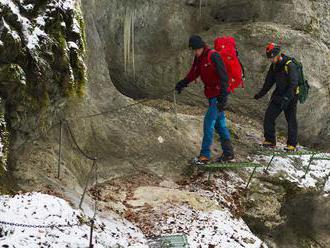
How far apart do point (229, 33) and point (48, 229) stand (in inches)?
367

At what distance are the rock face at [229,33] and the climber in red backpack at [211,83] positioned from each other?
12.7ft

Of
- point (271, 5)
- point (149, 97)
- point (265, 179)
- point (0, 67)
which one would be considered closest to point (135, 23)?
point (149, 97)

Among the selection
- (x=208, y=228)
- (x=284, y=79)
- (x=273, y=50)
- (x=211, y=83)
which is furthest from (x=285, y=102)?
(x=208, y=228)

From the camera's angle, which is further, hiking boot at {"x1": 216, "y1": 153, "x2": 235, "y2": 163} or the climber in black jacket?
the climber in black jacket

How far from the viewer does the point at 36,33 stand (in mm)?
5633

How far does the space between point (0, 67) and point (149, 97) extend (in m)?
7.50

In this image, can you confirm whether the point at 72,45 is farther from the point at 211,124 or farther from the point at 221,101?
the point at 211,124

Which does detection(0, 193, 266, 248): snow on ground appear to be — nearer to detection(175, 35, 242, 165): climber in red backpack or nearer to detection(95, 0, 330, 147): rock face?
detection(175, 35, 242, 165): climber in red backpack

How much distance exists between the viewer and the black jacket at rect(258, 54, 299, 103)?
30.3ft

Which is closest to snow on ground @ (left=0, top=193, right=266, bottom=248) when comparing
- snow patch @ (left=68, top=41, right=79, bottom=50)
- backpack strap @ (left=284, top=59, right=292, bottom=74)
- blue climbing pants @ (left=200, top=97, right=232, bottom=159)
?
blue climbing pants @ (left=200, top=97, right=232, bottom=159)

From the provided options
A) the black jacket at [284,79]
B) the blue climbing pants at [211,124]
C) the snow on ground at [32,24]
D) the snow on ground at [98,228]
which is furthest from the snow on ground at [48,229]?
the black jacket at [284,79]

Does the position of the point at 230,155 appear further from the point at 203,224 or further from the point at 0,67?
the point at 0,67

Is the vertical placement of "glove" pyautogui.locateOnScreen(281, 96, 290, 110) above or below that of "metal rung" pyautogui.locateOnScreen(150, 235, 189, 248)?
above

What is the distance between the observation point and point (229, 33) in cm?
1238
